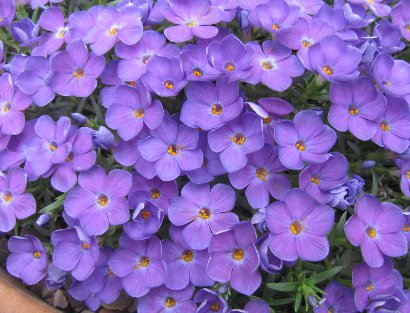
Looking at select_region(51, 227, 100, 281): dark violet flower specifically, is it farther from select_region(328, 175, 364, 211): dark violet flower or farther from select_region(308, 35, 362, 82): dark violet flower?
select_region(308, 35, 362, 82): dark violet flower

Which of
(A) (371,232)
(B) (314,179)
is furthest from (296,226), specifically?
(A) (371,232)

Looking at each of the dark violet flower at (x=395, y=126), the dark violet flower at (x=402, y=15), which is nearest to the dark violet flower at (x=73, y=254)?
the dark violet flower at (x=395, y=126)

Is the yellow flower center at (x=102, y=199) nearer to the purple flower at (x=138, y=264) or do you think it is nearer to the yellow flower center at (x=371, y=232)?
the purple flower at (x=138, y=264)

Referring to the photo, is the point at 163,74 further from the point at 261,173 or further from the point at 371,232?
the point at 371,232

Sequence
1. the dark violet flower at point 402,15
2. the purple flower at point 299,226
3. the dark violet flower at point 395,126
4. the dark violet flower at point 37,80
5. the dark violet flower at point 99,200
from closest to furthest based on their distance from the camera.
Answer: the purple flower at point 299,226 → the dark violet flower at point 99,200 → the dark violet flower at point 395,126 → the dark violet flower at point 37,80 → the dark violet flower at point 402,15

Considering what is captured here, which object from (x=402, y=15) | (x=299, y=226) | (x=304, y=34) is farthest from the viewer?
(x=402, y=15)

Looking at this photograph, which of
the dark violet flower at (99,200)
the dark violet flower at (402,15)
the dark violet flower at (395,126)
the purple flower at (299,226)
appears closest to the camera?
the purple flower at (299,226)
